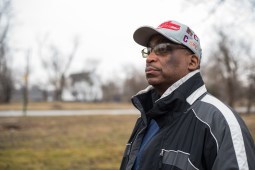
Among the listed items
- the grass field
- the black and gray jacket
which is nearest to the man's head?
the black and gray jacket

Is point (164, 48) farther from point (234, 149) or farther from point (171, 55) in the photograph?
point (234, 149)

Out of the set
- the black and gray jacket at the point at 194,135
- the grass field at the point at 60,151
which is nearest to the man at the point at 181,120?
the black and gray jacket at the point at 194,135

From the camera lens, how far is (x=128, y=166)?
2230 mm

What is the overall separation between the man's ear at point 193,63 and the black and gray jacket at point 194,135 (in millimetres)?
69

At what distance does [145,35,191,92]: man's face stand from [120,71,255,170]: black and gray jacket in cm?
11

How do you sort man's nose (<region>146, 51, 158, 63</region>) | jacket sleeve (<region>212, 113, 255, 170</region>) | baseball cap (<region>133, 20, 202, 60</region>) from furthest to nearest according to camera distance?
man's nose (<region>146, 51, 158, 63</region>), baseball cap (<region>133, 20, 202, 60</region>), jacket sleeve (<region>212, 113, 255, 170</region>)

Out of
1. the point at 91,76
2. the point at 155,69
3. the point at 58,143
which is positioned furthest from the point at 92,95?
the point at 155,69

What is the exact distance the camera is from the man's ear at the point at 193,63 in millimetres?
2293

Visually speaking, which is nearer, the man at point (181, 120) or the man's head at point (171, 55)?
the man at point (181, 120)

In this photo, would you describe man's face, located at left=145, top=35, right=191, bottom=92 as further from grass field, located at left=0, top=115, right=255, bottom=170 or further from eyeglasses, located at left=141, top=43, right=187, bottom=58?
grass field, located at left=0, top=115, right=255, bottom=170

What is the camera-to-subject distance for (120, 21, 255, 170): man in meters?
1.84

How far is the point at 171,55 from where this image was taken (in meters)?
2.28

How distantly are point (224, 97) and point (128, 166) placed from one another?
61.5 meters

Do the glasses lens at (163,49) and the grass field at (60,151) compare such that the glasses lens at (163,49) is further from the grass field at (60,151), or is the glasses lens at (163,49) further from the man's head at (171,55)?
the grass field at (60,151)
